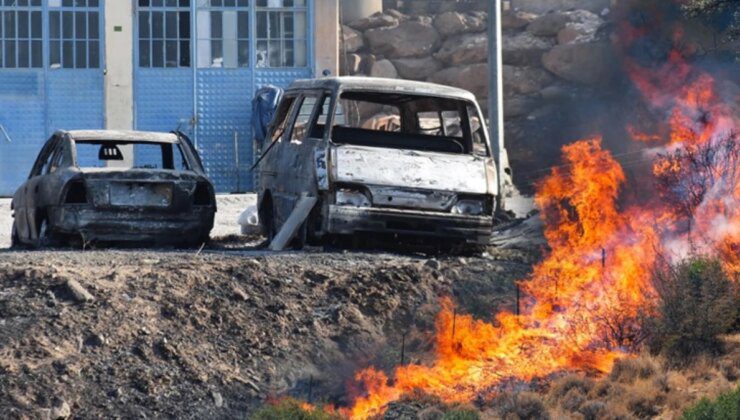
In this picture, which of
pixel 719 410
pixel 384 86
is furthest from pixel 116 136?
pixel 719 410

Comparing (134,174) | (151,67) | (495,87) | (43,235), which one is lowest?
(43,235)

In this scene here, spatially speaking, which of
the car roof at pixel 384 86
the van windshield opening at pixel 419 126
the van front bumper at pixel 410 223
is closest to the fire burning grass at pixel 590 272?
the van front bumper at pixel 410 223

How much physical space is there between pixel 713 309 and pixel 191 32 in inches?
745

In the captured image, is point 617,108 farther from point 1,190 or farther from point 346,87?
point 346,87

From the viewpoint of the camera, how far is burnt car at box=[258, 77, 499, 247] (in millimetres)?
15289

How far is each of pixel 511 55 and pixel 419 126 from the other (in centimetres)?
1642

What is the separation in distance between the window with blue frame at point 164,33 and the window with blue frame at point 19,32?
2.03 metres

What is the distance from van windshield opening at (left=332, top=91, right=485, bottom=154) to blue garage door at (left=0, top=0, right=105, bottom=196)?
13553 mm

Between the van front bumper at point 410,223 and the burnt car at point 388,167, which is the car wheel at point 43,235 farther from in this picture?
the van front bumper at point 410,223

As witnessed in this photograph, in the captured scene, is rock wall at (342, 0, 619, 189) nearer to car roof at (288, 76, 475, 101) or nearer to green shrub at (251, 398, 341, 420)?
car roof at (288, 76, 475, 101)

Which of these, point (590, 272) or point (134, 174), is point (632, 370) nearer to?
point (590, 272)

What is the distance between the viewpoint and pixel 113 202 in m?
15.6

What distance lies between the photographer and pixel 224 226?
22781 millimetres

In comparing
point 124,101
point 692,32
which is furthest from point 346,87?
point 692,32
